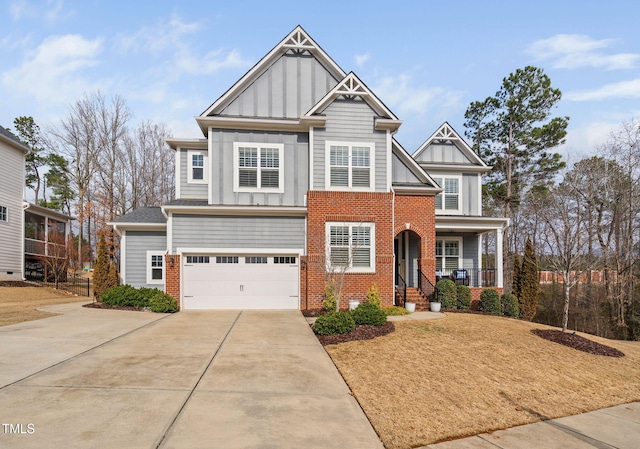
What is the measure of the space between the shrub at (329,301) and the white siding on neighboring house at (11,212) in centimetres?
1975

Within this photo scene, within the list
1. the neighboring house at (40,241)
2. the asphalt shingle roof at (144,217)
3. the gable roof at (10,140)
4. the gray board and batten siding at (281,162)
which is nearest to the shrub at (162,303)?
the asphalt shingle roof at (144,217)

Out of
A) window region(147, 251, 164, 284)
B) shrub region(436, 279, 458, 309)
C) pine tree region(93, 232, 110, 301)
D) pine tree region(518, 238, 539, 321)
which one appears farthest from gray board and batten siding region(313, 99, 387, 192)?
pine tree region(93, 232, 110, 301)

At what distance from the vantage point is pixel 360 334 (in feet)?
35.1

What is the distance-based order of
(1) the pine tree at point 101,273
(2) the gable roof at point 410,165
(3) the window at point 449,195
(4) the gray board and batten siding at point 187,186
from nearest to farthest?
1. (2) the gable roof at point 410,165
2. (4) the gray board and batten siding at point 187,186
3. (1) the pine tree at point 101,273
4. (3) the window at point 449,195

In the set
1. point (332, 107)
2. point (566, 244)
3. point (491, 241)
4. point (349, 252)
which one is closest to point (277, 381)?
point (349, 252)

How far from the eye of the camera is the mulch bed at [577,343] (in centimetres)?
1069

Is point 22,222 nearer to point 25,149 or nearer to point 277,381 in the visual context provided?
point 25,149

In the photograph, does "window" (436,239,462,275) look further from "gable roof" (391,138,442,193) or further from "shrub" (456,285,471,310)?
"gable roof" (391,138,442,193)

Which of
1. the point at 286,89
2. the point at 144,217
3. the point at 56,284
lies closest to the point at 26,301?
the point at 56,284

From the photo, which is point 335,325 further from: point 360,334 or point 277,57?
point 277,57

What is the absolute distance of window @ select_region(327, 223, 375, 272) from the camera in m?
15.3

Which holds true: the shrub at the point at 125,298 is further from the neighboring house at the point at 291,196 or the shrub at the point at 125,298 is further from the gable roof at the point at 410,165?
the gable roof at the point at 410,165

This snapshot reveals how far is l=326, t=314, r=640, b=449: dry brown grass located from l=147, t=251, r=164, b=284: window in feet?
35.1

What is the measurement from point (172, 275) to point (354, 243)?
7.01 m
